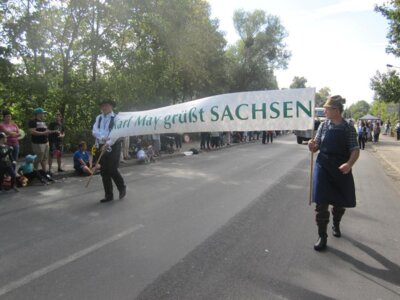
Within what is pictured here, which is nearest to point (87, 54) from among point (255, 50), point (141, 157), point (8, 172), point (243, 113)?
point (141, 157)

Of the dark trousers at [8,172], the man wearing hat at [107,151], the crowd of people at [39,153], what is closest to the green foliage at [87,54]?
the crowd of people at [39,153]

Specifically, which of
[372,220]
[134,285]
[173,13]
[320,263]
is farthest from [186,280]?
[173,13]

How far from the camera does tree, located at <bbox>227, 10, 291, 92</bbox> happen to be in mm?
53062

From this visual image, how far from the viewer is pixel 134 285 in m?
4.23

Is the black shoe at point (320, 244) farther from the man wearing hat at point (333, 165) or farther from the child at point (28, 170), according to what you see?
the child at point (28, 170)

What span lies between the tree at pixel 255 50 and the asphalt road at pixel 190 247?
145 ft

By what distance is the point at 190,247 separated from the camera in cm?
546

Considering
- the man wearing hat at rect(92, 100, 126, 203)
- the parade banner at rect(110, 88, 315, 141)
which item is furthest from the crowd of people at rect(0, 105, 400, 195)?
the parade banner at rect(110, 88, 315, 141)

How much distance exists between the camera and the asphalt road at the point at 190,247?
13.8 ft

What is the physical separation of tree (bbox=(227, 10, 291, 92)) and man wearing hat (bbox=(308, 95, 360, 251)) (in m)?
47.4

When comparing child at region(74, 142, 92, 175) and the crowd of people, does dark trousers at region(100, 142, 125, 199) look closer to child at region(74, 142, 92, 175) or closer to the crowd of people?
the crowd of people

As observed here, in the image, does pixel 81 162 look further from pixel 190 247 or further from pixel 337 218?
pixel 337 218

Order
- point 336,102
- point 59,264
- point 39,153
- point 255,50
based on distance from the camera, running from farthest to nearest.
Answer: point 255,50
point 39,153
point 336,102
point 59,264

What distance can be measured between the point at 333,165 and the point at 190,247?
209 centimetres
